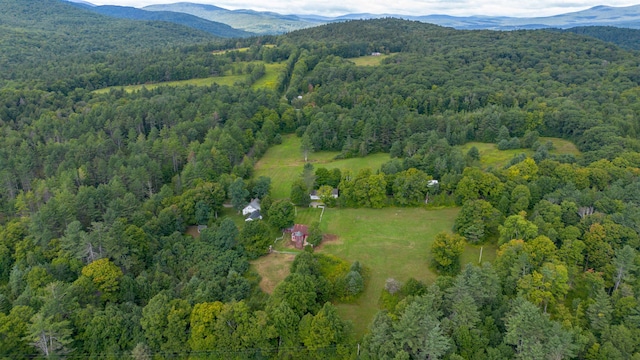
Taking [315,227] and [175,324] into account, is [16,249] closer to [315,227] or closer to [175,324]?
[175,324]

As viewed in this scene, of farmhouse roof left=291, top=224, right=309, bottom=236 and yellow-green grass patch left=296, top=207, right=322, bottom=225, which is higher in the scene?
farmhouse roof left=291, top=224, right=309, bottom=236

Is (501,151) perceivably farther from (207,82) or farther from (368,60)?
(207,82)

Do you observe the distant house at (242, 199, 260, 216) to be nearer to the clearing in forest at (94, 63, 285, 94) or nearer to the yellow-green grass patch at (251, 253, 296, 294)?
the yellow-green grass patch at (251, 253, 296, 294)

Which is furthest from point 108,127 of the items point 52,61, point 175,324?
point 52,61

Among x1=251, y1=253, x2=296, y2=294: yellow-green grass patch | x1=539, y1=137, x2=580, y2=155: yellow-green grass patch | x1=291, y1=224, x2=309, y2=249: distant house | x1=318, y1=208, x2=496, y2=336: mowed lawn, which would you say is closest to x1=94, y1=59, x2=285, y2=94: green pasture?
x1=318, y1=208, x2=496, y2=336: mowed lawn

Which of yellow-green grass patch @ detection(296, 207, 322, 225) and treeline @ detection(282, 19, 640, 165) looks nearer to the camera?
yellow-green grass patch @ detection(296, 207, 322, 225)

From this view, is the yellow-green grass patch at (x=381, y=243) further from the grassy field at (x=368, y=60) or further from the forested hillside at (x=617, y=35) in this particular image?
the forested hillside at (x=617, y=35)
